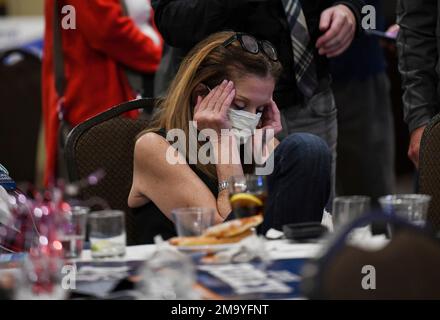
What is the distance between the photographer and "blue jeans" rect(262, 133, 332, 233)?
2.66m

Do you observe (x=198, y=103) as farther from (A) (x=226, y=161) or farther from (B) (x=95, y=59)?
(B) (x=95, y=59)

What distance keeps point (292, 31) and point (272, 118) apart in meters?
0.33

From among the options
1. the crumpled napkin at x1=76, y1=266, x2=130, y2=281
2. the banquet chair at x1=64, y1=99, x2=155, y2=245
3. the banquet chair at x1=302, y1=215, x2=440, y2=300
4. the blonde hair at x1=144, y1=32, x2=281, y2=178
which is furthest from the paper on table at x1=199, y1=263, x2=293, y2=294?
the banquet chair at x1=64, y1=99, x2=155, y2=245

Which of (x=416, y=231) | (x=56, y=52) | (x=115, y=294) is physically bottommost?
(x=115, y=294)

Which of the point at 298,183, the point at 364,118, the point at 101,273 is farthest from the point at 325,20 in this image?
the point at 101,273

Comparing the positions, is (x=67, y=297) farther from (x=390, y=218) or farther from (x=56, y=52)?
(x=56, y=52)

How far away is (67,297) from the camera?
1771 mm

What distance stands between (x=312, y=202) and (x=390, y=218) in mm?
1178

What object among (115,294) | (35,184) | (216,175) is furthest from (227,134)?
(35,184)

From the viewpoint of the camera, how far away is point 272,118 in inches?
125

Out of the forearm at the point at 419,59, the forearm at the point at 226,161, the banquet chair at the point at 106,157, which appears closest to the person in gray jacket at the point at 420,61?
the forearm at the point at 419,59

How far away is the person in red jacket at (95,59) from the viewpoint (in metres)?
4.10

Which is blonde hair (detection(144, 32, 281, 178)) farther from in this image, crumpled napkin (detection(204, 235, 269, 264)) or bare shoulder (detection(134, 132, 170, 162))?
crumpled napkin (detection(204, 235, 269, 264))

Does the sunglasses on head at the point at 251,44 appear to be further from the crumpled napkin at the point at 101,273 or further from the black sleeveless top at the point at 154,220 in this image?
the crumpled napkin at the point at 101,273
